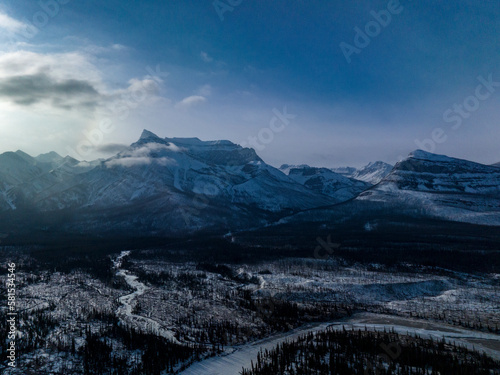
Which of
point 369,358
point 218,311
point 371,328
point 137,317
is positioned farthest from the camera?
point 218,311

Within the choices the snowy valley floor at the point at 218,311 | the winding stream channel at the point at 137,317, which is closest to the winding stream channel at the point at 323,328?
the winding stream channel at the point at 137,317

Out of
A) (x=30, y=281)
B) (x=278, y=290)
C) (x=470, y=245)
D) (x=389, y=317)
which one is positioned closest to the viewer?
(x=389, y=317)

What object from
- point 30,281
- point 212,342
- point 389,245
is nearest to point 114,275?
point 30,281

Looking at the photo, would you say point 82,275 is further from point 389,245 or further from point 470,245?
point 470,245

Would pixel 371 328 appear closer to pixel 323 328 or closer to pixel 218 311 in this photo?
pixel 323 328

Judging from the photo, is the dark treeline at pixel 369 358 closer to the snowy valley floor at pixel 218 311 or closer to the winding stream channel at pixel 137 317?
the snowy valley floor at pixel 218 311

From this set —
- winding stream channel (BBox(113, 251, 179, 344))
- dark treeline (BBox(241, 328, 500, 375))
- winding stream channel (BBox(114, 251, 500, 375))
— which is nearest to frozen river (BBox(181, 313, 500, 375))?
winding stream channel (BBox(114, 251, 500, 375))

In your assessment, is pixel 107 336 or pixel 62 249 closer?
pixel 107 336

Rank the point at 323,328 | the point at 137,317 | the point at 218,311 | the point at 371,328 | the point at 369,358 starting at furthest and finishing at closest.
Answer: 1. the point at 218,311
2. the point at 137,317
3. the point at 323,328
4. the point at 371,328
5. the point at 369,358

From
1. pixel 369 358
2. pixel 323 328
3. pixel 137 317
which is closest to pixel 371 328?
pixel 323 328
